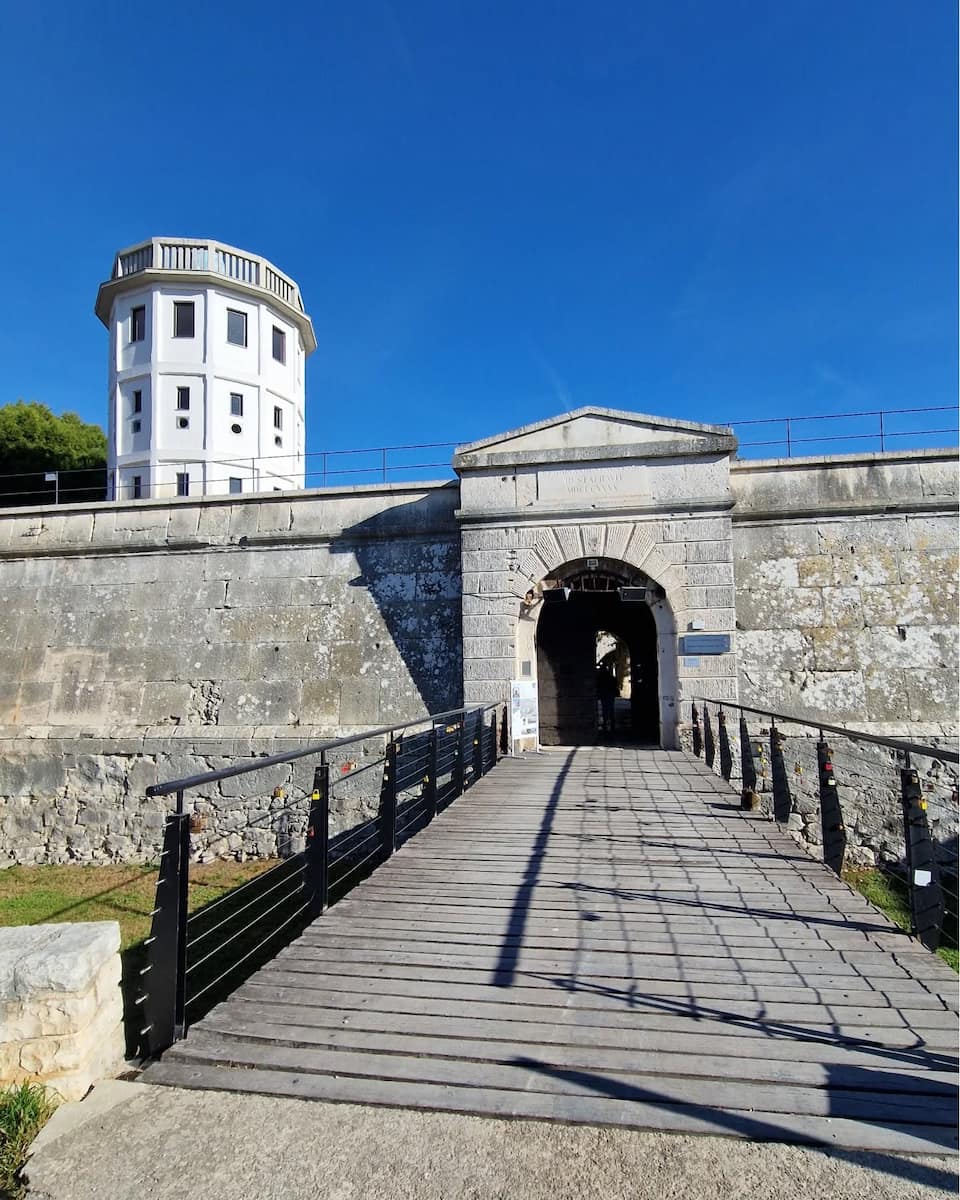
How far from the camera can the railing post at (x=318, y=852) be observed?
4.54 m

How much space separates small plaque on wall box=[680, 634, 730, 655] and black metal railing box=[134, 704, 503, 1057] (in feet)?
8.31

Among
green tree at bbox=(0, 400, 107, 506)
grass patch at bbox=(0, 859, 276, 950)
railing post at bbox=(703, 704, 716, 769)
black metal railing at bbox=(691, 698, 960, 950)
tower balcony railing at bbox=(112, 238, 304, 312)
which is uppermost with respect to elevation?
tower balcony railing at bbox=(112, 238, 304, 312)

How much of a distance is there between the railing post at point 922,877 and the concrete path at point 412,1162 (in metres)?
1.89

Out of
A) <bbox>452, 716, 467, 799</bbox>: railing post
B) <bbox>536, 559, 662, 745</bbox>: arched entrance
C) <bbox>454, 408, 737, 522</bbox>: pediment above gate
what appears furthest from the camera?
<bbox>536, 559, 662, 745</bbox>: arched entrance

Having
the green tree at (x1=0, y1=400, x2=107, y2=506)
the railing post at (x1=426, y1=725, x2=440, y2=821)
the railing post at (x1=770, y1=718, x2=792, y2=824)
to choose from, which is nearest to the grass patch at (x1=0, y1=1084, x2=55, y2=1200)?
the railing post at (x1=426, y1=725, x2=440, y2=821)

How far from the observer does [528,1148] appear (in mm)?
2342

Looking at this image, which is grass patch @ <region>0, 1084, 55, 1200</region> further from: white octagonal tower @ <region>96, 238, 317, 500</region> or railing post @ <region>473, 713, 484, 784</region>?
white octagonal tower @ <region>96, 238, 317, 500</region>

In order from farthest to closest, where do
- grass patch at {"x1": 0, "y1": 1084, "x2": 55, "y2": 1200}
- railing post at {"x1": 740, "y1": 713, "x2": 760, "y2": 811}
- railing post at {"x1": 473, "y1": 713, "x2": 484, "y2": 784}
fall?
railing post at {"x1": 473, "y1": 713, "x2": 484, "y2": 784} < railing post at {"x1": 740, "y1": 713, "x2": 760, "y2": 811} < grass patch at {"x1": 0, "y1": 1084, "x2": 55, "y2": 1200}

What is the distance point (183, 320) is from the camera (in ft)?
90.2

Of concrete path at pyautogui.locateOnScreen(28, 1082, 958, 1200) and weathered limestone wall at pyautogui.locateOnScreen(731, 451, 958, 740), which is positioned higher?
weathered limestone wall at pyautogui.locateOnScreen(731, 451, 958, 740)

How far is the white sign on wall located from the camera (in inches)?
391

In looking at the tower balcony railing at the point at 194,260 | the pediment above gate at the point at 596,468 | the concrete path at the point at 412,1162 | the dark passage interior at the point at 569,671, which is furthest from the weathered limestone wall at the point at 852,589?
the tower balcony railing at the point at 194,260

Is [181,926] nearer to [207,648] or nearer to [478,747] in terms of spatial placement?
[478,747]

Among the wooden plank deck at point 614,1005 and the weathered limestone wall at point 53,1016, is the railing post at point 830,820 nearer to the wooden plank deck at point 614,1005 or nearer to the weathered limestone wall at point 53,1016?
the wooden plank deck at point 614,1005
